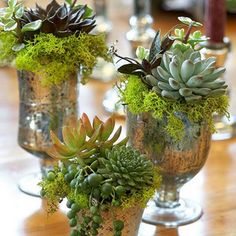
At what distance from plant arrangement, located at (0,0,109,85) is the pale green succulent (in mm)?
158

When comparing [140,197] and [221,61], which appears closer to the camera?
[140,197]

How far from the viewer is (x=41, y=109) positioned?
1202 millimetres

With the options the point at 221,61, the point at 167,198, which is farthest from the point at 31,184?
the point at 221,61

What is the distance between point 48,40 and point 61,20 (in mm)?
38

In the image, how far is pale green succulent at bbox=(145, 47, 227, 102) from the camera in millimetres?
1008

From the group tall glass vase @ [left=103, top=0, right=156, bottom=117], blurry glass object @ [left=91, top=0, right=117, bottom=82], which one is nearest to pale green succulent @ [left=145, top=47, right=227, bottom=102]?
tall glass vase @ [left=103, top=0, right=156, bottom=117]

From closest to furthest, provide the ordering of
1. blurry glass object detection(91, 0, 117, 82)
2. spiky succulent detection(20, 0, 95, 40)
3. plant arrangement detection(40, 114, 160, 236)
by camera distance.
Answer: plant arrangement detection(40, 114, 160, 236) → spiky succulent detection(20, 0, 95, 40) → blurry glass object detection(91, 0, 117, 82)

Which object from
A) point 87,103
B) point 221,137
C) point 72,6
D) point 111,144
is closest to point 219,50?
point 221,137

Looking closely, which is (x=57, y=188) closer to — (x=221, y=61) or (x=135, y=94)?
(x=135, y=94)

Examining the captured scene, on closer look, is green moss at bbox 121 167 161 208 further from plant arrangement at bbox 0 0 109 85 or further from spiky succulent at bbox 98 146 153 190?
plant arrangement at bbox 0 0 109 85

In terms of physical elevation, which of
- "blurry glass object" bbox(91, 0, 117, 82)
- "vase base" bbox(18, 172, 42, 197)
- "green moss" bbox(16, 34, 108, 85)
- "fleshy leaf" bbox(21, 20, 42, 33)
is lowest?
"vase base" bbox(18, 172, 42, 197)

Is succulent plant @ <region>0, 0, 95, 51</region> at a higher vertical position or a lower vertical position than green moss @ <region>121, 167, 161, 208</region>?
higher

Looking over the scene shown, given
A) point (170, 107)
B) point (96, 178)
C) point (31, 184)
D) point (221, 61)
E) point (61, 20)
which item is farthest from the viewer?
point (221, 61)

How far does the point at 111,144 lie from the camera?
38.9 inches
